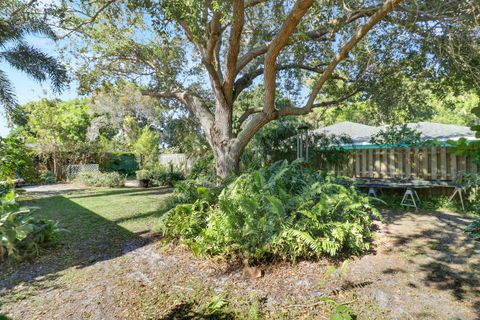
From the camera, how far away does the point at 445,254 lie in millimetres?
3738

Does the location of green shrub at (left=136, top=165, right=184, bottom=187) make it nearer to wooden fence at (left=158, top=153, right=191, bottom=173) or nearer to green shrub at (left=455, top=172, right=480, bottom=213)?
wooden fence at (left=158, top=153, right=191, bottom=173)

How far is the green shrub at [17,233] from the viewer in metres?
3.83

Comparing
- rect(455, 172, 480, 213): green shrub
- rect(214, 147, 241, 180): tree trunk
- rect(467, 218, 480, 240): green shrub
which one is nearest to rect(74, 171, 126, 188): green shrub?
rect(214, 147, 241, 180): tree trunk

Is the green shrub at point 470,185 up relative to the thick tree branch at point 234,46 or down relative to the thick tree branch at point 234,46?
down

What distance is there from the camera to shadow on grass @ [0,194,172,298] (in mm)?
3635

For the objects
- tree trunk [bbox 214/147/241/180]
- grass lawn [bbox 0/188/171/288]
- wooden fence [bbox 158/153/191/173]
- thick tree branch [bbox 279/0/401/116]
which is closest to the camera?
grass lawn [bbox 0/188/171/288]

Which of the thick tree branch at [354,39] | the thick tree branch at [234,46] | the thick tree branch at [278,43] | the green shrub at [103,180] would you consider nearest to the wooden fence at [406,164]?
the thick tree branch at [354,39]

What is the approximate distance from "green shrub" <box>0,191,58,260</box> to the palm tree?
2676 mm

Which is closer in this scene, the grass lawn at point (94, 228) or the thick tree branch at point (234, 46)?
the grass lawn at point (94, 228)

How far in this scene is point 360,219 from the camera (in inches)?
170

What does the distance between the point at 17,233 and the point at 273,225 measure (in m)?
3.54

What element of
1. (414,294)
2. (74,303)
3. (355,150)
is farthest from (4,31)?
(355,150)

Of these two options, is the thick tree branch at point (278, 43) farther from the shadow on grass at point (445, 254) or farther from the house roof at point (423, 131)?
the house roof at point (423, 131)

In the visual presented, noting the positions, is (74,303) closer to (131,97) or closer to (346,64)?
(346,64)
